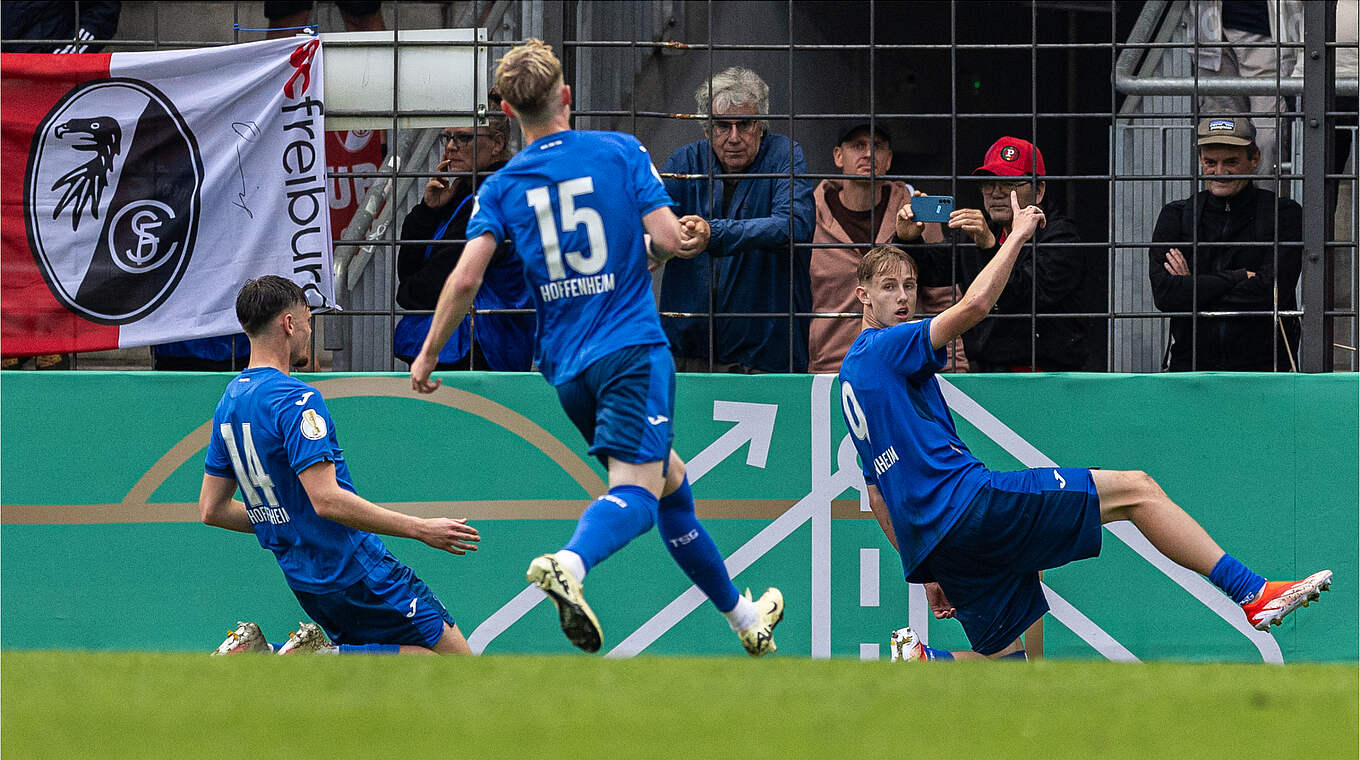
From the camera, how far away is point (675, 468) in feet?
Result: 17.1

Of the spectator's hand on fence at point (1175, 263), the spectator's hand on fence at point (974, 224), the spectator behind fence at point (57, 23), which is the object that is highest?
the spectator behind fence at point (57, 23)

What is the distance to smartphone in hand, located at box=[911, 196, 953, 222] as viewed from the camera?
708 centimetres

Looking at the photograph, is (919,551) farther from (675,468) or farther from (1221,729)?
(1221,729)

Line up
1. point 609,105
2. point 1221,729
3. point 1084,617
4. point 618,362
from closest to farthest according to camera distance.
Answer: point 1221,729 → point 618,362 → point 1084,617 → point 609,105

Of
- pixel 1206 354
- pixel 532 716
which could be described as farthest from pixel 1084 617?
pixel 532 716

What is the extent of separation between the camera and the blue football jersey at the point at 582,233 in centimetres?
502

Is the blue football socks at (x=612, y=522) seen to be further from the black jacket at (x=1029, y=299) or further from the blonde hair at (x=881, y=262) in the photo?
the black jacket at (x=1029, y=299)

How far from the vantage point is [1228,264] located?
7441 millimetres

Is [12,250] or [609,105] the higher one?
[609,105]

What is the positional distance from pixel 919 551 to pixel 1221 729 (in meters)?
2.66

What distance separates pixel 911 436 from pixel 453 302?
1894 millimetres

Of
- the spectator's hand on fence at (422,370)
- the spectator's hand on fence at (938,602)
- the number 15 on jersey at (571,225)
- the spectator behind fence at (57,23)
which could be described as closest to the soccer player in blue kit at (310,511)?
the spectator's hand on fence at (422,370)

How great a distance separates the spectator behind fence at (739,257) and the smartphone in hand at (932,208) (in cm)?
53

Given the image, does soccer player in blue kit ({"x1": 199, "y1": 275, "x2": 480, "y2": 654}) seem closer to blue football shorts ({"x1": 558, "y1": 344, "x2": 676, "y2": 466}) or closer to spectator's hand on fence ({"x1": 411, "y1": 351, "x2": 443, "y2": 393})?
spectator's hand on fence ({"x1": 411, "y1": 351, "x2": 443, "y2": 393})
